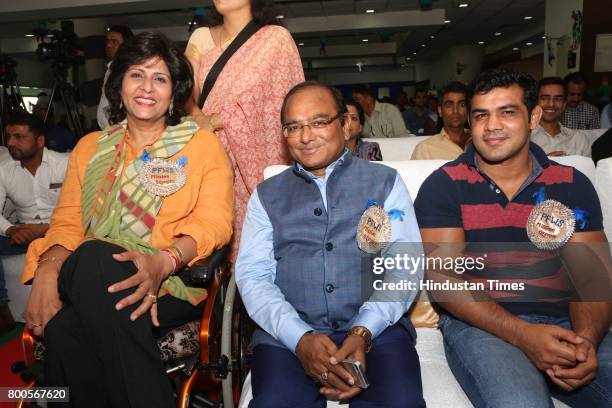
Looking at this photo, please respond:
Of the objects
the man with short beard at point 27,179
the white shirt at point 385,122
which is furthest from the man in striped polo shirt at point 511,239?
the white shirt at point 385,122

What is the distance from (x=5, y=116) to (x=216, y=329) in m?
5.78

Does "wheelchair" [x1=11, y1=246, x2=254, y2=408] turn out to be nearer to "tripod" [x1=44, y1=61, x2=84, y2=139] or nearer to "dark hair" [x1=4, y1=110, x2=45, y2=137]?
"dark hair" [x1=4, y1=110, x2=45, y2=137]

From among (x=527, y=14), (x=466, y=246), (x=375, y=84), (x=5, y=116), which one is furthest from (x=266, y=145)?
(x=375, y=84)

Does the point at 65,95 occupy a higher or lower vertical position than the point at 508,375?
higher

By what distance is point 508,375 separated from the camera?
1.35 m

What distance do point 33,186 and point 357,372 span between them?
2.89 metres

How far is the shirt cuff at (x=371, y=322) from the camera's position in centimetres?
146

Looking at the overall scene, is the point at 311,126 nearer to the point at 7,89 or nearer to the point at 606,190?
the point at 606,190

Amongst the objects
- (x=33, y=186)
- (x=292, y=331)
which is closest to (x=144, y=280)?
(x=292, y=331)

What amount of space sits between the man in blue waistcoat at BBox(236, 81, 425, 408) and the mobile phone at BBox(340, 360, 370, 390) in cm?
3

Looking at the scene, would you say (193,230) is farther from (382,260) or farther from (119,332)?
(382,260)

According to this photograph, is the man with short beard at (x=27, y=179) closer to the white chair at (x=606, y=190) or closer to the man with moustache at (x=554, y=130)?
the white chair at (x=606, y=190)

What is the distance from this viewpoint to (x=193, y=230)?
1695 mm

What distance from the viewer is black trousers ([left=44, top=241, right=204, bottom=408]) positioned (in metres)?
1.42
